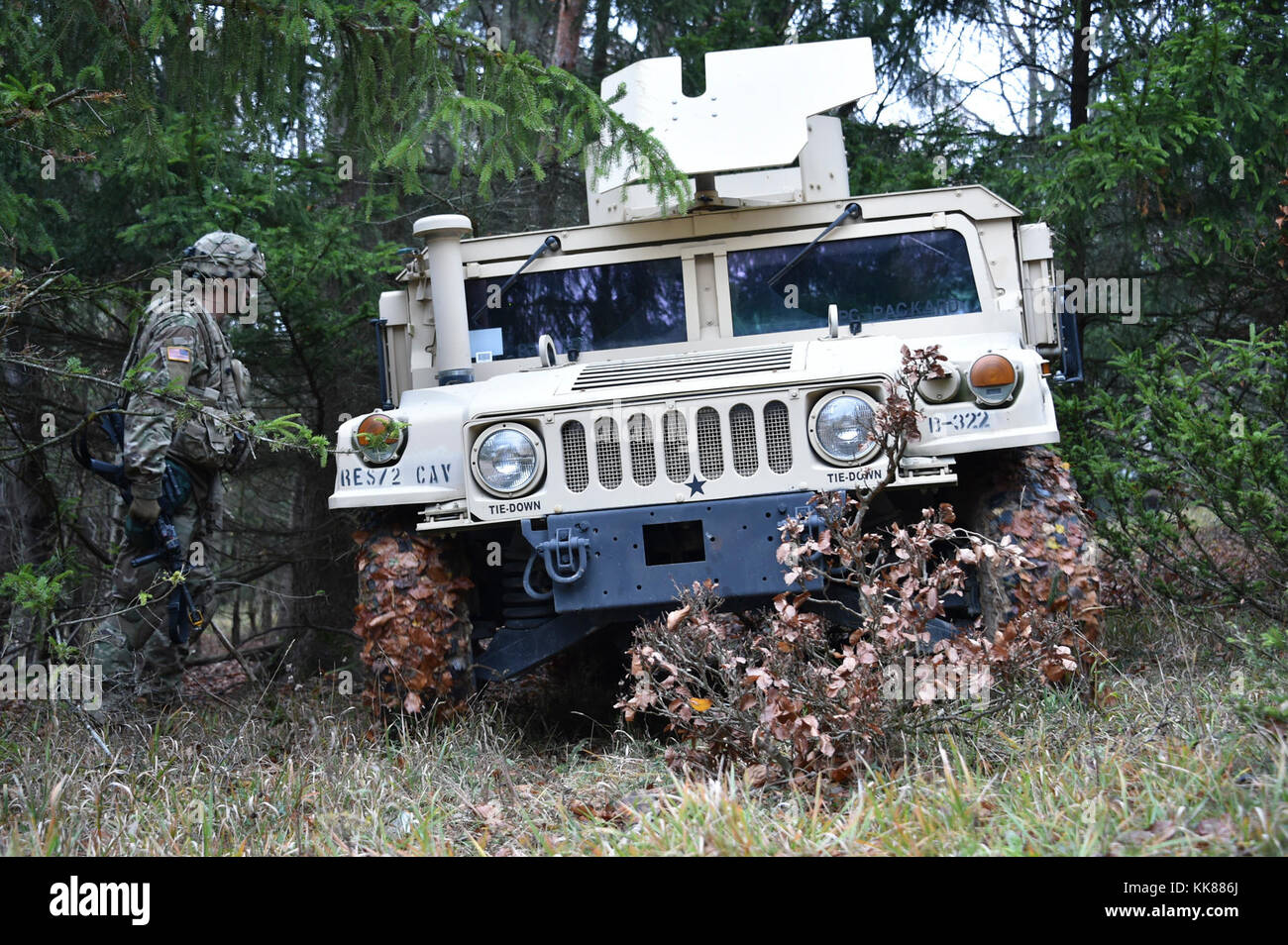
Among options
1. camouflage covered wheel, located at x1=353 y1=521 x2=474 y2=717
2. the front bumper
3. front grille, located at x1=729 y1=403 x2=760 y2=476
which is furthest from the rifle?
front grille, located at x1=729 y1=403 x2=760 y2=476

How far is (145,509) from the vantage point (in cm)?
484

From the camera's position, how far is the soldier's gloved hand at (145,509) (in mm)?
4832

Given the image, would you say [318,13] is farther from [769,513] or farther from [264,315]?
[264,315]

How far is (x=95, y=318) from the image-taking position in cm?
676

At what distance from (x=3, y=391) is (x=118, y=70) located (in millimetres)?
1956

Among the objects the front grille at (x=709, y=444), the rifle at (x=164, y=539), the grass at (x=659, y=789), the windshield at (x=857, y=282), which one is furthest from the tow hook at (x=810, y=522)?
the rifle at (x=164, y=539)

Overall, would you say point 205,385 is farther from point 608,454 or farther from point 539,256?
point 608,454

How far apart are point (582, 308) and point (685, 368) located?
984 millimetres

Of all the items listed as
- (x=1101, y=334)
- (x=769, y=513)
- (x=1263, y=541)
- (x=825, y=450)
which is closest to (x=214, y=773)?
(x=769, y=513)

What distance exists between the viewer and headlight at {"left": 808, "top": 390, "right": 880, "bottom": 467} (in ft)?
13.3

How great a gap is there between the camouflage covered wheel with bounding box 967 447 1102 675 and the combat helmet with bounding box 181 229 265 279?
309 centimetres

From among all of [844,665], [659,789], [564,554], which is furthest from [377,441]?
[844,665]

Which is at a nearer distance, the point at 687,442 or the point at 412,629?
the point at 687,442

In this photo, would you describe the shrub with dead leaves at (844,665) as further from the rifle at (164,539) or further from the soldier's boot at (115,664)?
the soldier's boot at (115,664)
